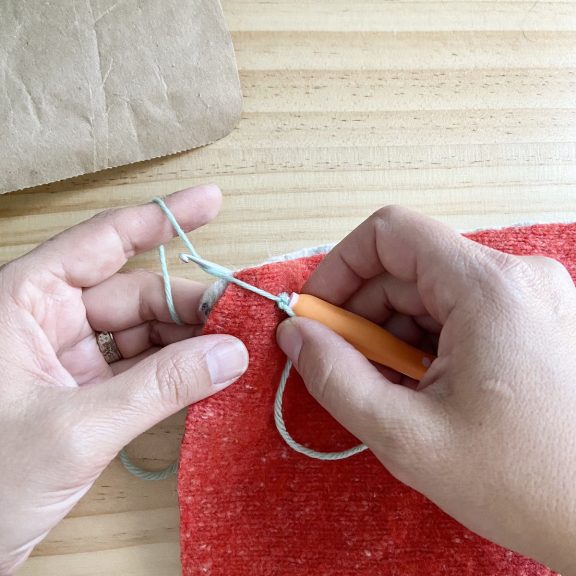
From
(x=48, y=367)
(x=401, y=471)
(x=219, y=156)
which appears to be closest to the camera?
(x=401, y=471)

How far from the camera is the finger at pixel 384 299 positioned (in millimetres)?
721

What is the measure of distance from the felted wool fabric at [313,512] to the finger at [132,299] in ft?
0.55

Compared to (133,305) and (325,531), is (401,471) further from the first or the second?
(133,305)

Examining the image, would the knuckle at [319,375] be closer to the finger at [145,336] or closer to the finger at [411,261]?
the finger at [411,261]

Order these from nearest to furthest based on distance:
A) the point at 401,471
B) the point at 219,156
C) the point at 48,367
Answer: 1. the point at 401,471
2. the point at 48,367
3. the point at 219,156

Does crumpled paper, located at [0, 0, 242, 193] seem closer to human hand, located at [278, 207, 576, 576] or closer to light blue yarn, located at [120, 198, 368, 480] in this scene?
light blue yarn, located at [120, 198, 368, 480]

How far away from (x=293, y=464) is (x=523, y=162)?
1.88 feet

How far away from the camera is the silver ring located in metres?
0.83

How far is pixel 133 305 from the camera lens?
81 cm

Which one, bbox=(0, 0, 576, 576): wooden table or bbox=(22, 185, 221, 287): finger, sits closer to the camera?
bbox=(22, 185, 221, 287): finger

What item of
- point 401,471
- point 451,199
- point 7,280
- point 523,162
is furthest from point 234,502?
point 523,162

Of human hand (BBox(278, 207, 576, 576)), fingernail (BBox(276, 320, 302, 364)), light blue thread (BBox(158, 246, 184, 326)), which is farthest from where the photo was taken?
light blue thread (BBox(158, 246, 184, 326))

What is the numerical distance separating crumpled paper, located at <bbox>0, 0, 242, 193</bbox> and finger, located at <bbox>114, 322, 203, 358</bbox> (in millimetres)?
240

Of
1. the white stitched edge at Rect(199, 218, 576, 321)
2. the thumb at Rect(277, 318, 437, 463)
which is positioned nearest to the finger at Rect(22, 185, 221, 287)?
the white stitched edge at Rect(199, 218, 576, 321)
